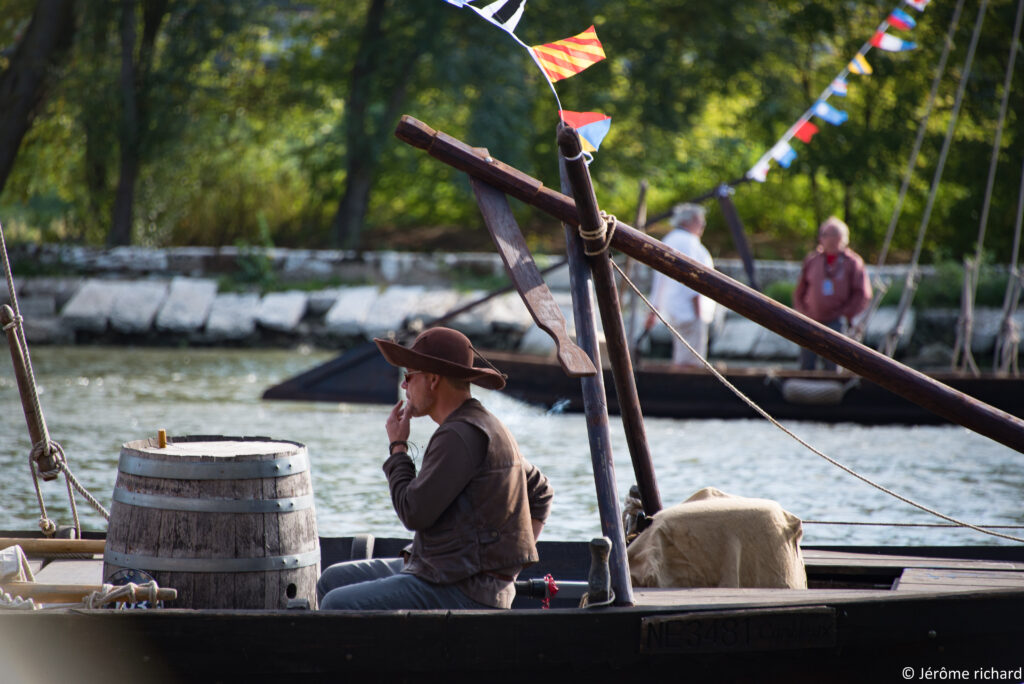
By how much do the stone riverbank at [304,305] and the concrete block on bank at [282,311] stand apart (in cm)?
2

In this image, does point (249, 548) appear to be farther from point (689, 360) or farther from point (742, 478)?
point (689, 360)

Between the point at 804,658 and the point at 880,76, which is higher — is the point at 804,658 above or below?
below

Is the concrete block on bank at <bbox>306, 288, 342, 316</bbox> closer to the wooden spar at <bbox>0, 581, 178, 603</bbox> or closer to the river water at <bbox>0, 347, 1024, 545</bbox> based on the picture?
the river water at <bbox>0, 347, 1024, 545</bbox>

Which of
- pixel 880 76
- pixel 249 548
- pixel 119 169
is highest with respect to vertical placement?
pixel 880 76

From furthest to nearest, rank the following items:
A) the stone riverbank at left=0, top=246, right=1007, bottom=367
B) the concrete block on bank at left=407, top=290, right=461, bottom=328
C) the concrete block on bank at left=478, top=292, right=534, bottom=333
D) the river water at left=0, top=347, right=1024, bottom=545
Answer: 1. the concrete block on bank at left=407, top=290, right=461, bottom=328
2. the concrete block on bank at left=478, top=292, right=534, bottom=333
3. the stone riverbank at left=0, top=246, right=1007, bottom=367
4. the river water at left=0, top=347, right=1024, bottom=545

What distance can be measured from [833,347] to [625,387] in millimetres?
881

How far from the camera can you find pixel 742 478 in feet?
27.8

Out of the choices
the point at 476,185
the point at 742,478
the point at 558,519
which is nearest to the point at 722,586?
the point at 476,185

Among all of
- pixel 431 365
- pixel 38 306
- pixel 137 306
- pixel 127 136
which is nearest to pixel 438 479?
pixel 431 365

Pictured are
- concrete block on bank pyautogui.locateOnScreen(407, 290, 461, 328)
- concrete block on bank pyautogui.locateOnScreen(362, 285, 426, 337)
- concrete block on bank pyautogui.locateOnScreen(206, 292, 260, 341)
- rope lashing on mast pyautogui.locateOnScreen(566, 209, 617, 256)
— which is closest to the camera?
rope lashing on mast pyautogui.locateOnScreen(566, 209, 617, 256)

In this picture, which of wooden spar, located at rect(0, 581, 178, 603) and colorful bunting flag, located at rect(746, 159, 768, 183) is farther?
colorful bunting flag, located at rect(746, 159, 768, 183)

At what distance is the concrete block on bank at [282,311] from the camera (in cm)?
1656

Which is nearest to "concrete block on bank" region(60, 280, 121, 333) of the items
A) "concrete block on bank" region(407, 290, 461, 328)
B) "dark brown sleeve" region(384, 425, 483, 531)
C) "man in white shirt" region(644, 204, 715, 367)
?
"concrete block on bank" region(407, 290, 461, 328)

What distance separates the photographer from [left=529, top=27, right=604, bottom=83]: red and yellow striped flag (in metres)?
4.25
